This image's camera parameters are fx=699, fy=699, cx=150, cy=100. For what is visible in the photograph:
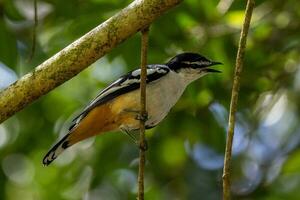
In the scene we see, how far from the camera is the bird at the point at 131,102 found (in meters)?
4.97

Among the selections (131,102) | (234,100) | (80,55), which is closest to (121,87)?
(131,102)

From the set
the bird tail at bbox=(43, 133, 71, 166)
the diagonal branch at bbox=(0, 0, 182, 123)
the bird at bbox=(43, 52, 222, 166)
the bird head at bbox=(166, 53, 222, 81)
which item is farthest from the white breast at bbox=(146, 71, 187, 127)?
the diagonal branch at bbox=(0, 0, 182, 123)

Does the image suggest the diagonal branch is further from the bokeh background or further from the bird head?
the bird head

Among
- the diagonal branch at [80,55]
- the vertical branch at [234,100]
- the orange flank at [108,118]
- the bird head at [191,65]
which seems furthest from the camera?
the bird head at [191,65]

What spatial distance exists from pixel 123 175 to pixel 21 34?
1637 mm

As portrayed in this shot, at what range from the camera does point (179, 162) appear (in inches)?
252

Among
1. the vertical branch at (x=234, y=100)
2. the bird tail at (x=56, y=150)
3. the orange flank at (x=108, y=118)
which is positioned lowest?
the vertical branch at (x=234, y=100)

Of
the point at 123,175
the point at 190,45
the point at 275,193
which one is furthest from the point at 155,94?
the point at 123,175

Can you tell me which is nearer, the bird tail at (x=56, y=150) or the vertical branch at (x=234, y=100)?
the vertical branch at (x=234, y=100)

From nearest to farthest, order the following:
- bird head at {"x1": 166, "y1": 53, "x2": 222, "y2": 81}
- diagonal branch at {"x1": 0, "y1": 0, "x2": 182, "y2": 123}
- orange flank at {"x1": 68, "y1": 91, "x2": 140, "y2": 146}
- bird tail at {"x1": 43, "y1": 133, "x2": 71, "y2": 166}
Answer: diagonal branch at {"x1": 0, "y1": 0, "x2": 182, "y2": 123}, bird tail at {"x1": 43, "y1": 133, "x2": 71, "y2": 166}, orange flank at {"x1": 68, "y1": 91, "x2": 140, "y2": 146}, bird head at {"x1": 166, "y1": 53, "x2": 222, "y2": 81}

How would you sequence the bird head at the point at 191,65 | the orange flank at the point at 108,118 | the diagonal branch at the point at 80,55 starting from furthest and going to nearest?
the bird head at the point at 191,65 < the orange flank at the point at 108,118 < the diagonal branch at the point at 80,55

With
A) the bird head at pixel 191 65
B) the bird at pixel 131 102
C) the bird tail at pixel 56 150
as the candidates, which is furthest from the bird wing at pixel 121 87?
the bird head at pixel 191 65

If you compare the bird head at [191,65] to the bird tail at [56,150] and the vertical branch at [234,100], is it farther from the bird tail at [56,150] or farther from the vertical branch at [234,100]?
the vertical branch at [234,100]

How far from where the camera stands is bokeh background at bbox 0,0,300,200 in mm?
5129
